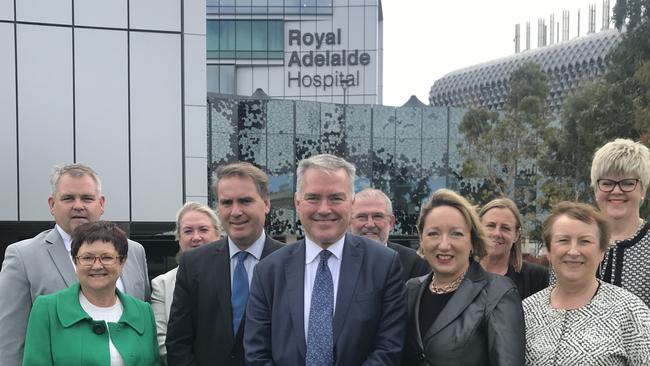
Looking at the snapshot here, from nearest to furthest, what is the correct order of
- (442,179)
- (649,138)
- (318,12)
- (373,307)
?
1. (373,307)
2. (649,138)
3. (442,179)
4. (318,12)

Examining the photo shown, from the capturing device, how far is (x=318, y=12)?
6356 centimetres

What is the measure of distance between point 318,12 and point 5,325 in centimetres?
6158

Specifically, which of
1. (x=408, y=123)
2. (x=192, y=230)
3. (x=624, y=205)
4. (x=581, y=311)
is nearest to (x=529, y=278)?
(x=624, y=205)

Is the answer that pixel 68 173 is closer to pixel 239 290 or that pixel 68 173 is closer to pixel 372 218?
pixel 239 290

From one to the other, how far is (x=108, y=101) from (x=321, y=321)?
12687mm

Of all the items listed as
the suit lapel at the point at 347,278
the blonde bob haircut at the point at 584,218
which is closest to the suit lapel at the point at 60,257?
the suit lapel at the point at 347,278

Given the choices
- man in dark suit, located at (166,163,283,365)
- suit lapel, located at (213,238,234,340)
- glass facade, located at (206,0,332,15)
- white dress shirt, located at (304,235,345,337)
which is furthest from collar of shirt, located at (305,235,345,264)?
glass facade, located at (206,0,332,15)

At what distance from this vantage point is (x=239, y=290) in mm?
4301

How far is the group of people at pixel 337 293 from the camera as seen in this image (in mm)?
3400

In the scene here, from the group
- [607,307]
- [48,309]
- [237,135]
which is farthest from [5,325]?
[237,135]

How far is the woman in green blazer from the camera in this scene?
390 centimetres

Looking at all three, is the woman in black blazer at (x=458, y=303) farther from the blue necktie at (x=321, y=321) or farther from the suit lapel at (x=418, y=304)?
the blue necktie at (x=321, y=321)

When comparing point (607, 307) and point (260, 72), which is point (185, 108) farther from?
point (260, 72)

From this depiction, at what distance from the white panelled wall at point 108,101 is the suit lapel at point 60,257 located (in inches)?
425
